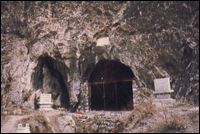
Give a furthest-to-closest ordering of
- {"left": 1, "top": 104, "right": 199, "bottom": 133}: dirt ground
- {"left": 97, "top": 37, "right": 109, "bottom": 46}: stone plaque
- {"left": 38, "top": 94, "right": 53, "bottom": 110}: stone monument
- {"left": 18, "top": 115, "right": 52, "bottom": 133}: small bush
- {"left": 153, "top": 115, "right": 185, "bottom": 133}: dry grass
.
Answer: {"left": 97, "top": 37, "right": 109, "bottom": 46}: stone plaque
{"left": 38, "top": 94, "right": 53, "bottom": 110}: stone monument
{"left": 18, "top": 115, "right": 52, "bottom": 133}: small bush
{"left": 1, "top": 104, "right": 199, "bottom": 133}: dirt ground
{"left": 153, "top": 115, "right": 185, "bottom": 133}: dry grass

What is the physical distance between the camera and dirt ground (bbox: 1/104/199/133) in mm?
6727

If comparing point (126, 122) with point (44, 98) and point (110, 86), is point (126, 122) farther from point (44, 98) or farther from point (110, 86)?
point (44, 98)

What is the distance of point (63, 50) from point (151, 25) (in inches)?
202

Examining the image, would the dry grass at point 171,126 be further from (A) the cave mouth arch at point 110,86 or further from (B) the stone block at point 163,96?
(A) the cave mouth arch at point 110,86

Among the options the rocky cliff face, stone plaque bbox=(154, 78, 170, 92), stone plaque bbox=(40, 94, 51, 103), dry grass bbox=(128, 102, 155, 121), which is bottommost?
dry grass bbox=(128, 102, 155, 121)

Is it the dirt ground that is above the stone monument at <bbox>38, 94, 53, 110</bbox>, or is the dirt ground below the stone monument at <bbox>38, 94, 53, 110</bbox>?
below

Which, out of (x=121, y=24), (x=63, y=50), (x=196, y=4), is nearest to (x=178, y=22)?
(x=196, y=4)

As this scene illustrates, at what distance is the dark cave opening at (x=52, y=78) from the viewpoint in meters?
11.5

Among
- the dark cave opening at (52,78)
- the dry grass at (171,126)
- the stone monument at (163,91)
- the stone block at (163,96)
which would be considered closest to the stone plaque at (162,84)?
the stone monument at (163,91)

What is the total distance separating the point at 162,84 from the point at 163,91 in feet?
1.24

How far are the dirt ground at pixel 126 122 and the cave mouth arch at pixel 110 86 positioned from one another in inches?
95.0

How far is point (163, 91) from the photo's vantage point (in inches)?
348

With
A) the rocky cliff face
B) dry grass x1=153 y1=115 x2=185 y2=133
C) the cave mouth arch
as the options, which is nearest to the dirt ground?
dry grass x1=153 y1=115 x2=185 y2=133

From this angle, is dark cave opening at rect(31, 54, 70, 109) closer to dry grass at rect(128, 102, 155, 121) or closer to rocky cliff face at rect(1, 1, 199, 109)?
rocky cliff face at rect(1, 1, 199, 109)
